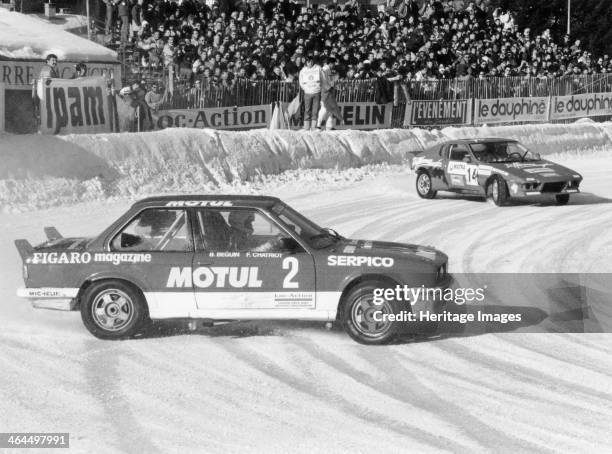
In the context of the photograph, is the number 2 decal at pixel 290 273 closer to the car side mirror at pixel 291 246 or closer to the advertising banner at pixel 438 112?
the car side mirror at pixel 291 246

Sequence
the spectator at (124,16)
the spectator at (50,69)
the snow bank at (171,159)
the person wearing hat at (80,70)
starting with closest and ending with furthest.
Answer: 1. the snow bank at (171,159)
2. the spectator at (50,69)
3. the person wearing hat at (80,70)
4. the spectator at (124,16)

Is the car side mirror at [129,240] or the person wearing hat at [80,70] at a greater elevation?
the person wearing hat at [80,70]

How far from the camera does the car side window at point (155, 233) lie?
8.43m

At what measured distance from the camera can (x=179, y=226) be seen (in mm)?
8445

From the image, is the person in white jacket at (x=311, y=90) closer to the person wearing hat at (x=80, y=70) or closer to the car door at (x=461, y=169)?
the person wearing hat at (x=80, y=70)

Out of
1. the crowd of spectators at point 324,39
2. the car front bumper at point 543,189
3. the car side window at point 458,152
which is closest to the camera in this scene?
the car front bumper at point 543,189

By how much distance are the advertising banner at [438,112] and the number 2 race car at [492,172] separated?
6939 millimetres

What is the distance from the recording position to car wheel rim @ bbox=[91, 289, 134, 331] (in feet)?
27.3

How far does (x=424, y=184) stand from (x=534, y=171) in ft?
7.63

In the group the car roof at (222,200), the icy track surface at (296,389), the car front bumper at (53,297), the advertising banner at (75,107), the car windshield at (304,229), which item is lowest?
the icy track surface at (296,389)

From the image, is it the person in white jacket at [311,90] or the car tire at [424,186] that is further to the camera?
the person in white jacket at [311,90]

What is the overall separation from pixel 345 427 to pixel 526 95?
23.0m

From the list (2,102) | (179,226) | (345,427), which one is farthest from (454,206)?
(345,427)

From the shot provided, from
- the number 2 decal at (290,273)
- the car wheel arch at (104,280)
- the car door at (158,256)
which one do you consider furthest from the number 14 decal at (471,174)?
the car wheel arch at (104,280)
